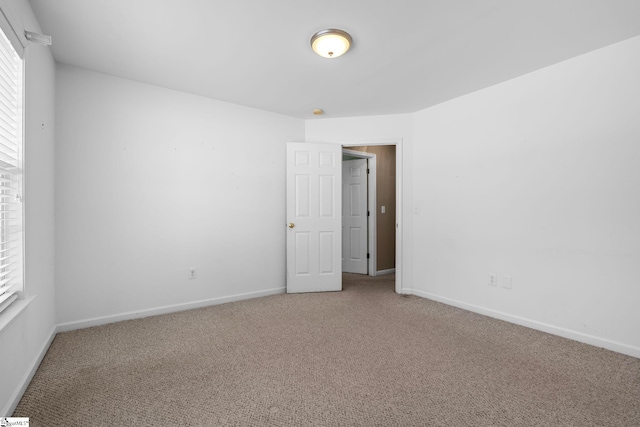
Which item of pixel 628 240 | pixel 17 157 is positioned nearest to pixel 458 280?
pixel 628 240

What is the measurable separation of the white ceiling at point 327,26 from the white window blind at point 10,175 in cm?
58

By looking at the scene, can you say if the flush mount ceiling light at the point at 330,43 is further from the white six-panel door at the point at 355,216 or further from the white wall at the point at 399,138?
the white six-panel door at the point at 355,216

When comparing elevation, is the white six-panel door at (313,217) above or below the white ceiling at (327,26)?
below

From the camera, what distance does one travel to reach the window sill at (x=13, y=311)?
1.54 metres

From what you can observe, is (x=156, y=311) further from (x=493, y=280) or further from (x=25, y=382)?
(x=493, y=280)

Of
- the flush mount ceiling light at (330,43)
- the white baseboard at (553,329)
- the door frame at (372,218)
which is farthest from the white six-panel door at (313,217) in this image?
the flush mount ceiling light at (330,43)

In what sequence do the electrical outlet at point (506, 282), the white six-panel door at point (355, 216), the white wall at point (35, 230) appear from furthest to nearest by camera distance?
the white six-panel door at point (355, 216) < the electrical outlet at point (506, 282) < the white wall at point (35, 230)

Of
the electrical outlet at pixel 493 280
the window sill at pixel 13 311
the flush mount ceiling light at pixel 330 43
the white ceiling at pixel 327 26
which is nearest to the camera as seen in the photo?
the window sill at pixel 13 311

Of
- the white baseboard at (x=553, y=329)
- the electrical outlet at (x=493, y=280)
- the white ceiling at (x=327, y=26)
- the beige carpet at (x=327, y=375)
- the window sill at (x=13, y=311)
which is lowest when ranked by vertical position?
the beige carpet at (x=327, y=375)

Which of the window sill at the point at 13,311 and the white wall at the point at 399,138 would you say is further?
the white wall at the point at 399,138

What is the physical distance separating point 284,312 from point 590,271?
9.32 feet

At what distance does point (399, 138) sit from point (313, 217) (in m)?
1.60

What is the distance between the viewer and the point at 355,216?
5512 millimetres

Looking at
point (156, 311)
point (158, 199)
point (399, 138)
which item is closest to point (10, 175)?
point (158, 199)
